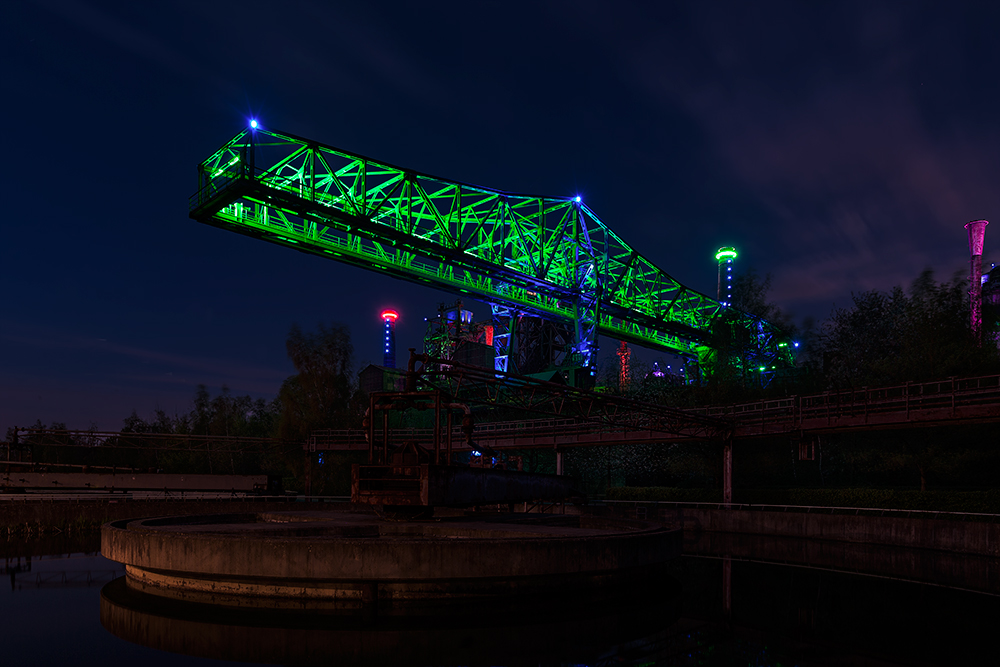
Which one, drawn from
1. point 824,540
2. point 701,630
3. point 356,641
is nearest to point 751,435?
point 824,540

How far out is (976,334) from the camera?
4516 cm

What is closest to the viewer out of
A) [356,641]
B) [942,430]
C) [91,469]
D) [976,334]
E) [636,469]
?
[356,641]

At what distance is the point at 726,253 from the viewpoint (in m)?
91.4

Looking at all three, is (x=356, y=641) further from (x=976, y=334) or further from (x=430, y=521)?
(x=976, y=334)

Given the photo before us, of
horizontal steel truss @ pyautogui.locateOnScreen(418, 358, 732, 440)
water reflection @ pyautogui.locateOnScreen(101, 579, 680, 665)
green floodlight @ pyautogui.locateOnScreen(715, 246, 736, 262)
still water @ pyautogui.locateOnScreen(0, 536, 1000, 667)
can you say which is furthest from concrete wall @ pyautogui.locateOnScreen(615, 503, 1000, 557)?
green floodlight @ pyautogui.locateOnScreen(715, 246, 736, 262)

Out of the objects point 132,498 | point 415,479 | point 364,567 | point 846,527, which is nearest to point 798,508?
point 846,527

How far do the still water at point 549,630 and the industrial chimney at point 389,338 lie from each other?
124922mm

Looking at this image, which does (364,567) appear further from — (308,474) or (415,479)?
(308,474)

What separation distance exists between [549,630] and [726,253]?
86295 mm

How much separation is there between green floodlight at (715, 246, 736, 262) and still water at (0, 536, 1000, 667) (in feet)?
256

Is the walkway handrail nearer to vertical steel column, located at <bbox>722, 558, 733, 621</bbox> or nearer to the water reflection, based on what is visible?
vertical steel column, located at <bbox>722, 558, 733, 621</bbox>

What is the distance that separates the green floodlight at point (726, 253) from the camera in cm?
9112

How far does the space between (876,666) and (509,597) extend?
6.19 m

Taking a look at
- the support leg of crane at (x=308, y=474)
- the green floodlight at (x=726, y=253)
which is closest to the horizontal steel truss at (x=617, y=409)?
the support leg of crane at (x=308, y=474)
